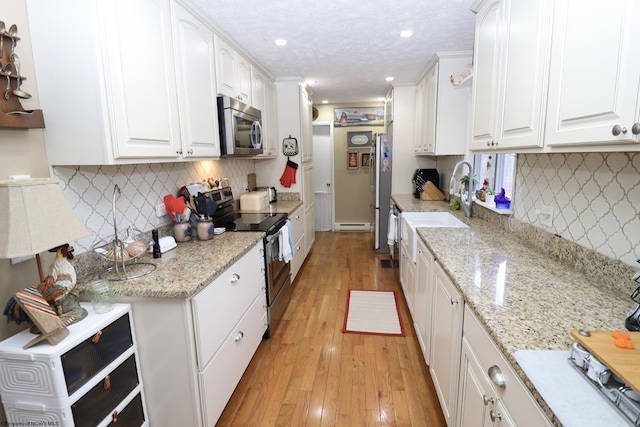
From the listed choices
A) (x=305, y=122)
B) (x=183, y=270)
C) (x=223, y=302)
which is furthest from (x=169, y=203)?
(x=305, y=122)

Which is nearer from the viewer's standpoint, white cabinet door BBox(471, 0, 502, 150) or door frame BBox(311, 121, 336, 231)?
white cabinet door BBox(471, 0, 502, 150)

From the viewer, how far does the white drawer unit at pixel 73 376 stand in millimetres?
1115

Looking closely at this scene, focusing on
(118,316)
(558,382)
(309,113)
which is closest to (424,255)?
(558,382)

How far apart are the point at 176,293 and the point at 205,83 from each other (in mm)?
1519

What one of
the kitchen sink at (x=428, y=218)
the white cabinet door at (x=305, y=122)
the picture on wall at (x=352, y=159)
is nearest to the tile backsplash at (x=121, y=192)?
the white cabinet door at (x=305, y=122)

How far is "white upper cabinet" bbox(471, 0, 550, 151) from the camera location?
131 cm

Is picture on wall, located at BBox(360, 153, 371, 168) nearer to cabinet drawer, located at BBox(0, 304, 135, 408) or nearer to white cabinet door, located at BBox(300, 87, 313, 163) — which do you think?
white cabinet door, located at BBox(300, 87, 313, 163)

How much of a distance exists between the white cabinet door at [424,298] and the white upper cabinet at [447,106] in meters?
1.55

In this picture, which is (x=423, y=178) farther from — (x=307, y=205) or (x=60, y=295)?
(x=60, y=295)

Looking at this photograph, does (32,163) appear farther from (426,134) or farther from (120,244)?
(426,134)

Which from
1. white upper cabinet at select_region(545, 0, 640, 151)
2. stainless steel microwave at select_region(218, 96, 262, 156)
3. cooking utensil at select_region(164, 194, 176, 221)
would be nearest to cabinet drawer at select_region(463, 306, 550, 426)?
white upper cabinet at select_region(545, 0, 640, 151)

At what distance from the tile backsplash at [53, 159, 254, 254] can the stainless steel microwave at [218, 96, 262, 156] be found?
15.5 inches

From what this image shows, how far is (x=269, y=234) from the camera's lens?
2602mm

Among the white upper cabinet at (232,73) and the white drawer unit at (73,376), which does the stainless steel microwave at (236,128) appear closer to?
the white upper cabinet at (232,73)
